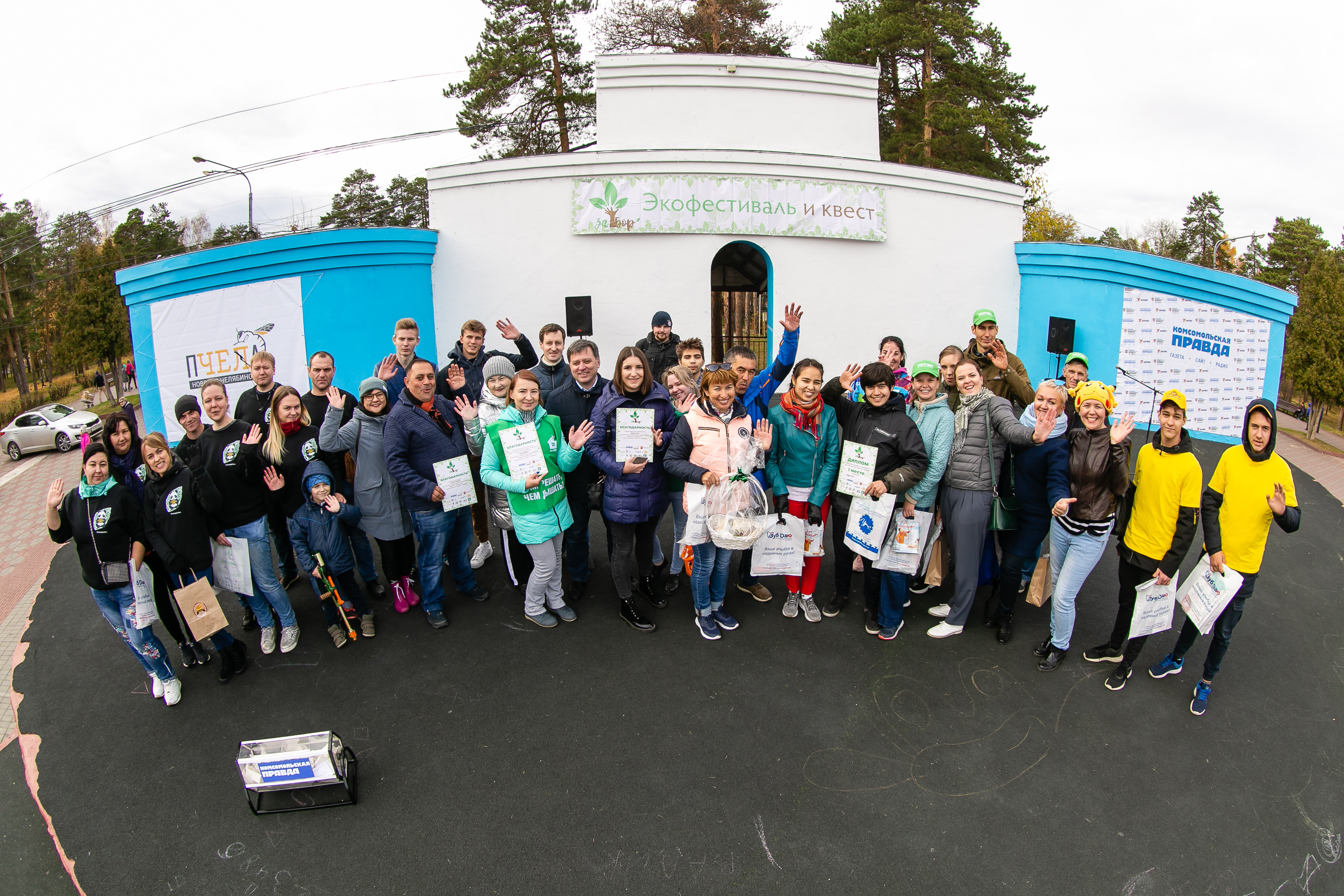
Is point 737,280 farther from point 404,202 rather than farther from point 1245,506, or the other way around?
point 404,202

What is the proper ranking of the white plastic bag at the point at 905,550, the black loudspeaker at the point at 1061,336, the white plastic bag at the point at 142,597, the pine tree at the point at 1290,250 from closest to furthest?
the white plastic bag at the point at 142,597 < the white plastic bag at the point at 905,550 < the black loudspeaker at the point at 1061,336 < the pine tree at the point at 1290,250

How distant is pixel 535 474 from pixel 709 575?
1474 millimetres

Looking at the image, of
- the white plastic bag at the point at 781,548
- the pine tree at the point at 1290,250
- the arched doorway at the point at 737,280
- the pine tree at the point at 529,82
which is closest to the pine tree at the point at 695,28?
the pine tree at the point at 529,82

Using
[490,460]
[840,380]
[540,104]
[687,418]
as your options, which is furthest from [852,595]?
[540,104]

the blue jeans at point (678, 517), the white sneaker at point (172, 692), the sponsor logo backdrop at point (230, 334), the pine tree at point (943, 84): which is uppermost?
the pine tree at point (943, 84)

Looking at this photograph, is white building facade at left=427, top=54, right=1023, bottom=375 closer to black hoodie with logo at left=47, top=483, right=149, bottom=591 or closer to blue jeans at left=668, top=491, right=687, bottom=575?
blue jeans at left=668, top=491, right=687, bottom=575

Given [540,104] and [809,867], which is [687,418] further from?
[540,104]

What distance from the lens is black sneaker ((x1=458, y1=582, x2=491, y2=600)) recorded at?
506 centimetres

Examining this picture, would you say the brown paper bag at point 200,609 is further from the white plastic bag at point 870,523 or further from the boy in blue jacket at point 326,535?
the white plastic bag at point 870,523

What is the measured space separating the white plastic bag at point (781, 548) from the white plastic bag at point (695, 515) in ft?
1.56

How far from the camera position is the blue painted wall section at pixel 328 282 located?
9250mm

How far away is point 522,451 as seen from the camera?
4.15 meters

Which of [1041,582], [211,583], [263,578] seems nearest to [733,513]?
[1041,582]

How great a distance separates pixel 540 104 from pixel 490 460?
23.7 metres
